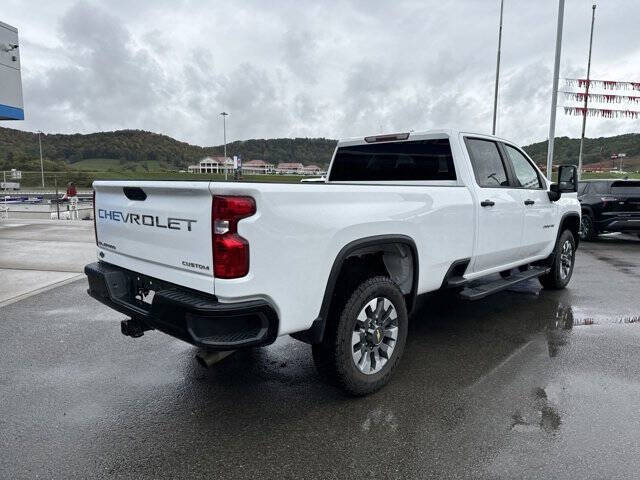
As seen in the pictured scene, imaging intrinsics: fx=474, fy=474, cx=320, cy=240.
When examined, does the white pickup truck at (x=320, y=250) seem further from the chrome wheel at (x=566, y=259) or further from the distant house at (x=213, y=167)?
the distant house at (x=213, y=167)

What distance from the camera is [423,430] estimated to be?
294cm

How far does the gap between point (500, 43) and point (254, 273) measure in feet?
77.8

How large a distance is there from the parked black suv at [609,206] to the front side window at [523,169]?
282 inches

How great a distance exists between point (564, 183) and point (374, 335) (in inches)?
140

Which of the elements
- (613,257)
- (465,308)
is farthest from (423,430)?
(613,257)

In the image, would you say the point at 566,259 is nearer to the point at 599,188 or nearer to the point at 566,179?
the point at 566,179

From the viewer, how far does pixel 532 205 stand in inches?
207

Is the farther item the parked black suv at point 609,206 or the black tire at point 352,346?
the parked black suv at point 609,206

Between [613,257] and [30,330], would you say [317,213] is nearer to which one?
[30,330]

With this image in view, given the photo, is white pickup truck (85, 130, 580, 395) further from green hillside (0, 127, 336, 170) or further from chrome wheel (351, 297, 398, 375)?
green hillside (0, 127, 336, 170)

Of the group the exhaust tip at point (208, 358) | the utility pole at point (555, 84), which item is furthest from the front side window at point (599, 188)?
the exhaust tip at point (208, 358)

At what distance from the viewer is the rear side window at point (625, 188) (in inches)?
437

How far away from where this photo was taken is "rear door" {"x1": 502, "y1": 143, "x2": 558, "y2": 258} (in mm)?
5156

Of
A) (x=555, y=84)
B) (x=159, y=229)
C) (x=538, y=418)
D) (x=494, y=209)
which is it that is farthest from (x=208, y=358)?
(x=555, y=84)
